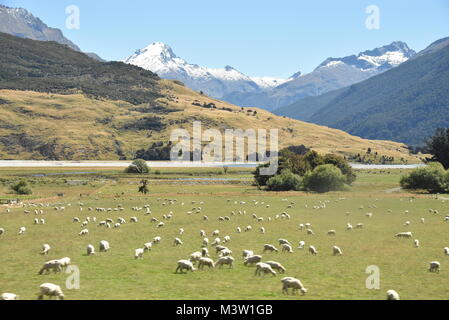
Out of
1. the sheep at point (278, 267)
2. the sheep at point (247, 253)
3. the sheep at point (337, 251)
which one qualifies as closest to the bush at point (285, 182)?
the sheep at point (337, 251)

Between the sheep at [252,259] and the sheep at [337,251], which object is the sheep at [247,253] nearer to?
the sheep at [252,259]

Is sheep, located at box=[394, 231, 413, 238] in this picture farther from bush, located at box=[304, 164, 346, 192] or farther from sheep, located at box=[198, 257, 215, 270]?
bush, located at box=[304, 164, 346, 192]

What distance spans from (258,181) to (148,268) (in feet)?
277

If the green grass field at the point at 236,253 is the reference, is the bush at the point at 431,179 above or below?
above

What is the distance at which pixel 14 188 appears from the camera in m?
95.4

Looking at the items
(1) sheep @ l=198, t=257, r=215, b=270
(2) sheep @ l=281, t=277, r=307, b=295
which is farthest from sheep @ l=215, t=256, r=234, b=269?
(2) sheep @ l=281, t=277, r=307, b=295

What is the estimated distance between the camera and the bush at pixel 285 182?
10425 cm

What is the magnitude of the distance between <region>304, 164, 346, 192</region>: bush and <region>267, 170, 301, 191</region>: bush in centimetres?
377

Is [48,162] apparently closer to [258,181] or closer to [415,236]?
[258,181]

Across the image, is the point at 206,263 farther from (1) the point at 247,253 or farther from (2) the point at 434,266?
(2) the point at 434,266

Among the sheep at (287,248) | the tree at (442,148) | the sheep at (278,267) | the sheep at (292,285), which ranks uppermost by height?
the tree at (442,148)

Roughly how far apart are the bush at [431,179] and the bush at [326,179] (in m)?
14.3

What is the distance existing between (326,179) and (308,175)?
451 cm

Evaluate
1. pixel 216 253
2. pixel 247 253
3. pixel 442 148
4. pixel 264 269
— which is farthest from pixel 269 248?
pixel 442 148
